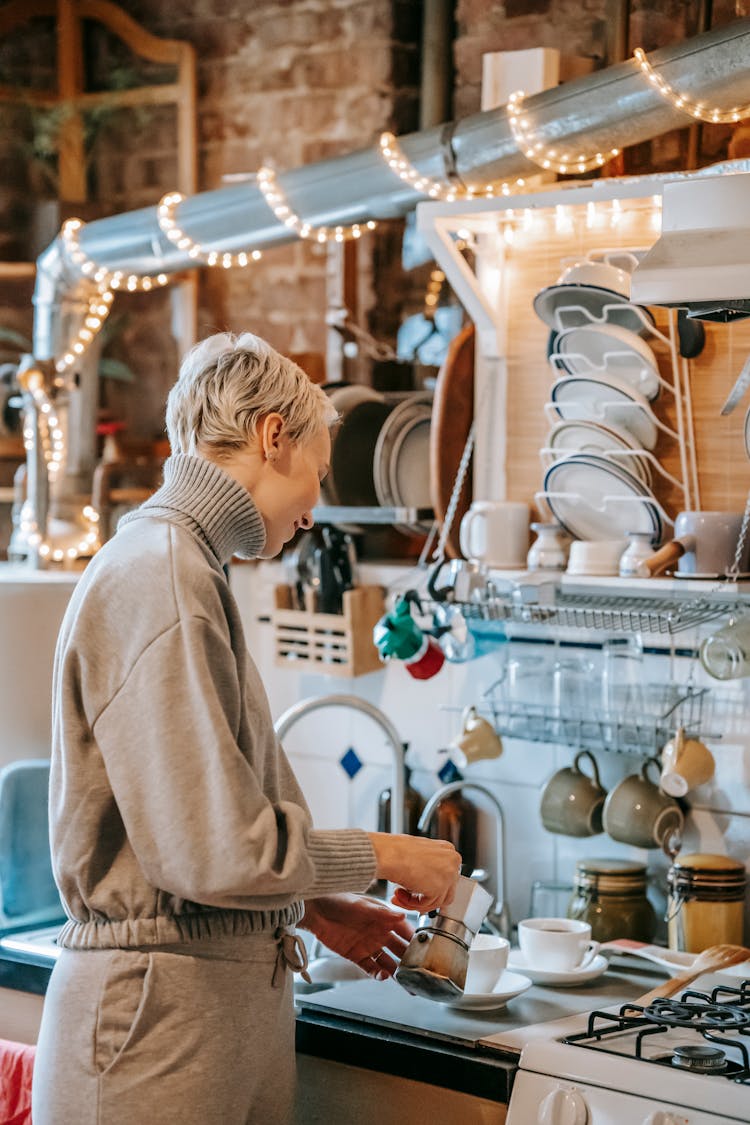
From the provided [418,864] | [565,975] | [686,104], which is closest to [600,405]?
[686,104]

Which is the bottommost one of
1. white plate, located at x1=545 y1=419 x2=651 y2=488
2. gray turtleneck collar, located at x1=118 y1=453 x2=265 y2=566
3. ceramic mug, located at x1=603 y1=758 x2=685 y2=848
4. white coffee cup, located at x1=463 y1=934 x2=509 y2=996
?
white coffee cup, located at x1=463 y1=934 x2=509 y2=996

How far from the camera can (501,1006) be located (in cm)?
225

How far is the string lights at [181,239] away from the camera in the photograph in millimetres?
3045

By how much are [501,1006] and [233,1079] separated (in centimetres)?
61

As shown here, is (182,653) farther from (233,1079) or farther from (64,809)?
(233,1079)

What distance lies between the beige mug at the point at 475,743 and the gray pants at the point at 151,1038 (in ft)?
3.33

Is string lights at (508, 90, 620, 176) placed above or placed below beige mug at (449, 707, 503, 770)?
above

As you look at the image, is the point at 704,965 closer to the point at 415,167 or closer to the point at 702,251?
the point at 702,251

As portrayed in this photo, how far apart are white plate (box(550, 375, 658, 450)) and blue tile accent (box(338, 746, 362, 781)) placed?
2.97 feet

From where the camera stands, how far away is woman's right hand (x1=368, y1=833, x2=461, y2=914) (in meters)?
1.81

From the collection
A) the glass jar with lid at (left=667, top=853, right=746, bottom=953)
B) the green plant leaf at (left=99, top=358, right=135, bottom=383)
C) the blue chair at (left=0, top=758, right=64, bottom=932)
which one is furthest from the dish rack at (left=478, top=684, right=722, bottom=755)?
the green plant leaf at (left=99, top=358, right=135, bottom=383)

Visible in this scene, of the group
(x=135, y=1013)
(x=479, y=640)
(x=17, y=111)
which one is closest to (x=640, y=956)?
(x=479, y=640)

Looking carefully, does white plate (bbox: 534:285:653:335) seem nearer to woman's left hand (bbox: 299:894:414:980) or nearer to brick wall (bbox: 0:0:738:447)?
brick wall (bbox: 0:0:738:447)

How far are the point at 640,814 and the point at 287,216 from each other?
4.27 ft
